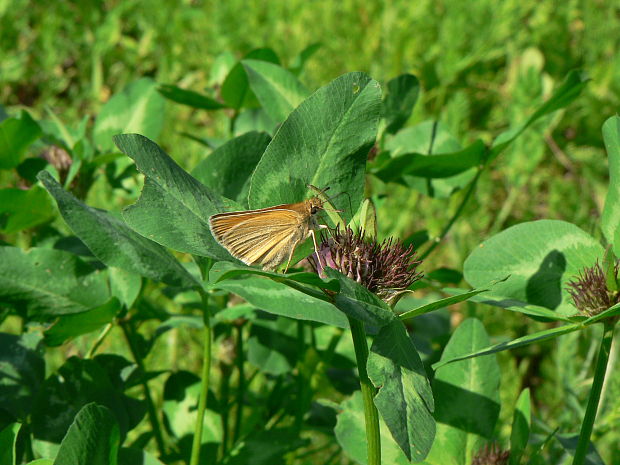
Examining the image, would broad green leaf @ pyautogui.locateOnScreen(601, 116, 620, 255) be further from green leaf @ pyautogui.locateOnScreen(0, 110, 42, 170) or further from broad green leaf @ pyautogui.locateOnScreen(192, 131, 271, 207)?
green leaf @ pyautogui.locateOnScreen(0, 110, 42, 170)

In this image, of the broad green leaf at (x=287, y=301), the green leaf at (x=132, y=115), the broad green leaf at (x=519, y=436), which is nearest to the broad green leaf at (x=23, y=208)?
the green leaf at (x=132, y=115)

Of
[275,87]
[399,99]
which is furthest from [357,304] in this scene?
[399,99]

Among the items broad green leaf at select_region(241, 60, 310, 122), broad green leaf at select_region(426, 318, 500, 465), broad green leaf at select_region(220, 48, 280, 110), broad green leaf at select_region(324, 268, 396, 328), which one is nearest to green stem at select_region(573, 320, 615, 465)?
broad green leaf at select_region(426, 318, 500, 465)

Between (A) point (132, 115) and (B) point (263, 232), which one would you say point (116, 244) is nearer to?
(B) point (263, 232)

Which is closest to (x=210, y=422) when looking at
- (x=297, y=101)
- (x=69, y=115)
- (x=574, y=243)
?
(x=297, y=101)

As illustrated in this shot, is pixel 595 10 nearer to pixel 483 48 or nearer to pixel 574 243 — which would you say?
pixel 483 48

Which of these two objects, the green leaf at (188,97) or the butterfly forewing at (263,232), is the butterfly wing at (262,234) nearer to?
the butterfly forewing at (263,232)
